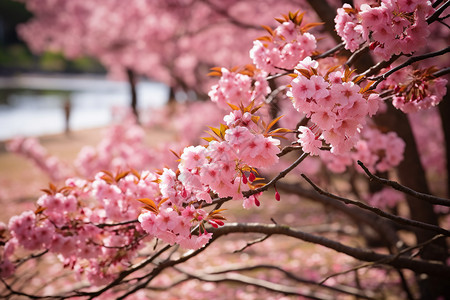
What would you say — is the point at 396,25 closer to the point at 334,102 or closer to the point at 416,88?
the point at 416,88

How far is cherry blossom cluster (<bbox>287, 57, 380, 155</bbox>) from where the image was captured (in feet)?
4.43

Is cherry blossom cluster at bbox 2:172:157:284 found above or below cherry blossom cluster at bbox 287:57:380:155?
below

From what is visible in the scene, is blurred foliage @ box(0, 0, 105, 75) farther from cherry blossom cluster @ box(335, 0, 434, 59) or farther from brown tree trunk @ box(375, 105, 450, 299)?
cherry blossom cluster @ box(335, 0, 434, 59)

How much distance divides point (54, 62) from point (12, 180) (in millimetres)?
45552

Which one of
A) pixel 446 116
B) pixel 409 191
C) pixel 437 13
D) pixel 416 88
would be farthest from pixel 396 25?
pixel 446 116

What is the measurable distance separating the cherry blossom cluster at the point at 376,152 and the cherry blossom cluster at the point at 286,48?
0.99m

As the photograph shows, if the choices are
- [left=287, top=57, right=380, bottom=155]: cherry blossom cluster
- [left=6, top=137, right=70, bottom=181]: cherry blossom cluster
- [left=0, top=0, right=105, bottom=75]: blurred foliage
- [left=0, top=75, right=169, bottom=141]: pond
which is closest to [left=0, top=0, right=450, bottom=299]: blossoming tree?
[left=287, top=57, right=380, bottom=155]: cherry blossom cluster

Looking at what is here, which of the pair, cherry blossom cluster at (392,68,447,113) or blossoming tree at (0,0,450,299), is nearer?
blossoming tree at (0,0,450,299)

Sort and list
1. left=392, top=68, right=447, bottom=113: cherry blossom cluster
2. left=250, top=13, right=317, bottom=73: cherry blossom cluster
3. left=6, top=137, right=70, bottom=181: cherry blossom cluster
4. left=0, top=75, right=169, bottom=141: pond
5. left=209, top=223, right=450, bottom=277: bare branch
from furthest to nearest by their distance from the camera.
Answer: left=0, top=75, right=169, bottom=141: pond
left=6, top=137, right=70, bottom=181: cherry blossom cluster
left=250, top=13, right=317, bottom=73: cherry blossom cluster
left=209, top=223, right=450, bottom=277: bare branch
left=392, top=68, right=447, bottom=113: cherry blossom cluster

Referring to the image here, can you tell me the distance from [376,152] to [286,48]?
1451 mm

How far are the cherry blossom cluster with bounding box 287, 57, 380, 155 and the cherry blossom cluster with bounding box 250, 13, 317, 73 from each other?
707 millimetres

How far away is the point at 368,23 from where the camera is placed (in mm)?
1558

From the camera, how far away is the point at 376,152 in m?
3.15

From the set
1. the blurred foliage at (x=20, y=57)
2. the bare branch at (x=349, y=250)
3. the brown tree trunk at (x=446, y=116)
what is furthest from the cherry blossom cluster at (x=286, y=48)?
the blurred foliage at (x=20, y=57)
